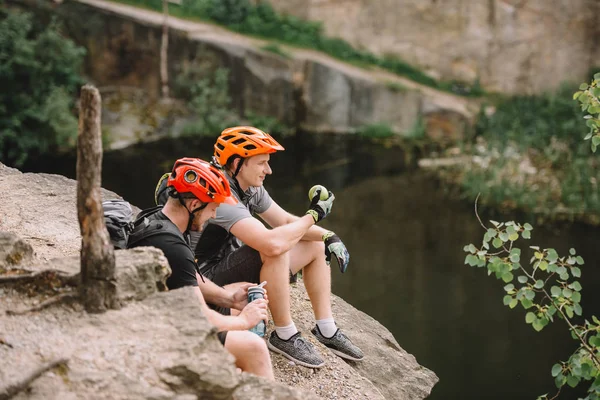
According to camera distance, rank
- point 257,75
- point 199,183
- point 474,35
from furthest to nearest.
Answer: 1. point 474,35
2. point 257,75
3. point 199,183

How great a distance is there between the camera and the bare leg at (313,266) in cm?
420

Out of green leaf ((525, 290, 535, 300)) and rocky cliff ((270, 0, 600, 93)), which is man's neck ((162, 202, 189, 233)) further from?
rocky cliff ((270, 0, 600, 93))

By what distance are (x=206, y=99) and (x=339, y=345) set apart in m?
9.30

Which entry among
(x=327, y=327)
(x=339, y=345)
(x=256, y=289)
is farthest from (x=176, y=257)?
(x=339, y=345)

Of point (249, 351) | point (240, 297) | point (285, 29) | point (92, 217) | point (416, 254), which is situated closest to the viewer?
point (92, 217)

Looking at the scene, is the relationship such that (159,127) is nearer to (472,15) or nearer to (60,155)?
(60,155)

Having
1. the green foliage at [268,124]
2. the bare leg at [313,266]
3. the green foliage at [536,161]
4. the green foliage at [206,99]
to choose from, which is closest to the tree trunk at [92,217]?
the bare leg at [313,266]

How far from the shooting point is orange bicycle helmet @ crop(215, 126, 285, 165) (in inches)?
155

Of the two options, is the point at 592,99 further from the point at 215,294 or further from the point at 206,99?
the point at 206,99

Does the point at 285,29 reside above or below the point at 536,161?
above

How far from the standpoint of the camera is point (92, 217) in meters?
2.83

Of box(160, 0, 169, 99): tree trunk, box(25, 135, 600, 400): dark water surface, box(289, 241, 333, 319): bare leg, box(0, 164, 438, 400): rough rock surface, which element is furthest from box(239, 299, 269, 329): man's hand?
box(160, 0, 169, 99): tree trunk

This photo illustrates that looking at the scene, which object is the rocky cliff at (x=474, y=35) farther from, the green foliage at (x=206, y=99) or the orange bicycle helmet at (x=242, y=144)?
the orange bicycle helmet at (x=242, y=144)

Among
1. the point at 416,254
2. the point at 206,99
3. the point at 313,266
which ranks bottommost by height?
the point at 416,254
